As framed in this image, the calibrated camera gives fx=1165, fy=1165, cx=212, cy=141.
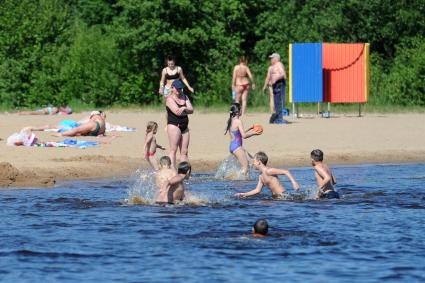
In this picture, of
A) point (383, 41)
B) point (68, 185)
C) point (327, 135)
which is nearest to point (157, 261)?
point (68, 185)

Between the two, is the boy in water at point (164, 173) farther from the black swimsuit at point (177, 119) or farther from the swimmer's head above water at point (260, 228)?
the swimmer's head above water at point (260, 228)

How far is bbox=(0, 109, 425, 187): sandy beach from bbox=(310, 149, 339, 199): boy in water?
14.5ft

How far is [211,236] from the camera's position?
13328 mm

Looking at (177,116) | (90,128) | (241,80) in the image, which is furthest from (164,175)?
(241,80)

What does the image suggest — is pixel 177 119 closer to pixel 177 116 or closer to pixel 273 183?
pixel 177 116

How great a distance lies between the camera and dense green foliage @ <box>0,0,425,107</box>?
36375 millimetres

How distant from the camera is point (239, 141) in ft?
62.6

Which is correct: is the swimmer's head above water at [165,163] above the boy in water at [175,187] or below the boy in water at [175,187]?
above

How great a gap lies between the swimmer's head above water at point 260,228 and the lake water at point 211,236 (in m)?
0.13

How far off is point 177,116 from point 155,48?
20.5 meters

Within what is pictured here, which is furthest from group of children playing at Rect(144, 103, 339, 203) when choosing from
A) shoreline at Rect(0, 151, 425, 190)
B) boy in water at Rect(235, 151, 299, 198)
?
shoreline at Rect(0, 151, 425, 190)

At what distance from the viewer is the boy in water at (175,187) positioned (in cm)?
1534

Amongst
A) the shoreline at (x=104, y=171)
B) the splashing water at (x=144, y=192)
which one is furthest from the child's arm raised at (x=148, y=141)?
the splashing water at (x=144, y=192)

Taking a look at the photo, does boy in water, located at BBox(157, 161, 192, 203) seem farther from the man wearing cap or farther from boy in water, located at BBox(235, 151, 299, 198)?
the man wearing cap
